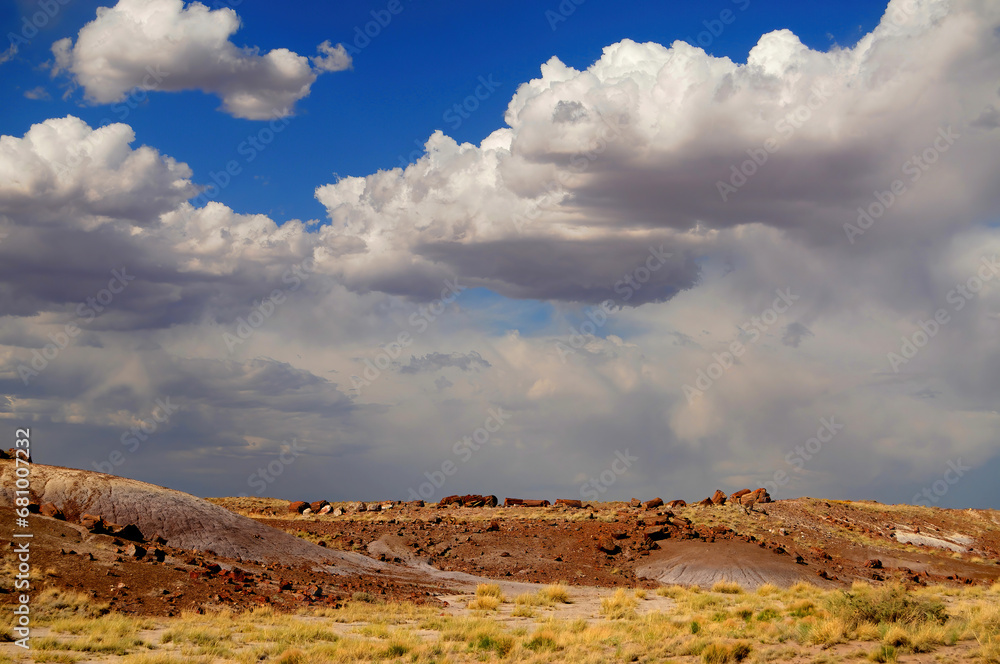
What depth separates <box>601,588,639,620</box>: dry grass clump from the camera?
29.1m

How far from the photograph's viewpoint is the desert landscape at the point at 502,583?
20250 mm

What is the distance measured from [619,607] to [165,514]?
24707 millimetres

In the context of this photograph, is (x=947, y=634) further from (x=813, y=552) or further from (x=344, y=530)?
(x=344, y=530)

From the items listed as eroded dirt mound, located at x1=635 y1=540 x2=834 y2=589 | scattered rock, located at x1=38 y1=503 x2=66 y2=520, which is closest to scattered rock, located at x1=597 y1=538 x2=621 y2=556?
eroded dirt mound, located at x1=635 y1=540 x2=834 y2=589

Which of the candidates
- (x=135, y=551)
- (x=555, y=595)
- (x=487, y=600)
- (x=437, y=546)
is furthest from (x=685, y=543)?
(x=135, y=551)

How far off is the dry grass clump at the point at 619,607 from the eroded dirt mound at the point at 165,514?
1549 centimetres

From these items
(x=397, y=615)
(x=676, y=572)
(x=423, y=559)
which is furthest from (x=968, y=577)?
(x=397, y=615)

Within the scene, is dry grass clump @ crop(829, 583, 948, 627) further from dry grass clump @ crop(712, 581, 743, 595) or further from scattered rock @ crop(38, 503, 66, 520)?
scattered rock @ crop(38, 503, 66, 520)

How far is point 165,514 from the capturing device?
37.4 metres

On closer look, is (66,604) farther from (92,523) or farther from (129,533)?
(129,533)

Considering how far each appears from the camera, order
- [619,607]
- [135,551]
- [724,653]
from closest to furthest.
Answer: [724,653], [135,551], [619,607]

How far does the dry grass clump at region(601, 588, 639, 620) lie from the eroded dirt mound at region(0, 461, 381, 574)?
1549 cm

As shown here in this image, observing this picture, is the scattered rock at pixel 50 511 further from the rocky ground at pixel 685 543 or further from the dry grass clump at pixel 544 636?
the rocky ground at pixel 685 543

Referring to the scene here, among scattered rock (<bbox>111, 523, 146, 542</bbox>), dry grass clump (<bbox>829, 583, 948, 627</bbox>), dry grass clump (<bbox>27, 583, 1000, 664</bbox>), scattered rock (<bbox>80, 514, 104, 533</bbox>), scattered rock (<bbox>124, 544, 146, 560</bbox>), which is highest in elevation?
scattered rock (<bbox>80, 514, 104, 533</bbox>)
